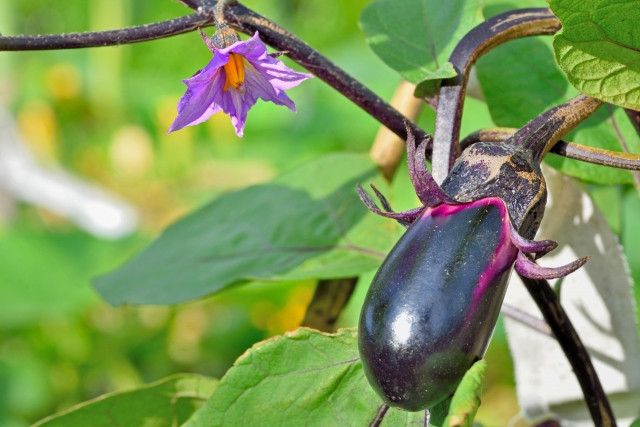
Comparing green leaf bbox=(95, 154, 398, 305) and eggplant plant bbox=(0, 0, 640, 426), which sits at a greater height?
eggplant plant bbox=(0, 0, 640, 426)

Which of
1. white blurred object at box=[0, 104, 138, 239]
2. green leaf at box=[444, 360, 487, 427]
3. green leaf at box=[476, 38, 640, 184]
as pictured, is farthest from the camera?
white blurred object at box=[0, 104, 138, 239]

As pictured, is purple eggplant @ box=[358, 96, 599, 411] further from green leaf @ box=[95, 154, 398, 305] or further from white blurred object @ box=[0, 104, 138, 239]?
white blurred object @ box=[0, 104, 138, 239]

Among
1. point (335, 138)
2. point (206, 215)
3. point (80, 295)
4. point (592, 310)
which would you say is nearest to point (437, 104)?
point (592, 310)

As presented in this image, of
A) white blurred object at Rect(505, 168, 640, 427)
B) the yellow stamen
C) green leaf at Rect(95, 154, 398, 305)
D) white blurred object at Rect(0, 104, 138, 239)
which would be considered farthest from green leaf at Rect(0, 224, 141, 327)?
the yellow stamen

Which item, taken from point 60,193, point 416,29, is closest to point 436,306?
point 416,29

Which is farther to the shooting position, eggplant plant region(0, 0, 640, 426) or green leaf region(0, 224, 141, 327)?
green leaf region(0, 224, 141, 327)

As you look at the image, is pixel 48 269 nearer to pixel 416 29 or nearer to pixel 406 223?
pixel 416 29
